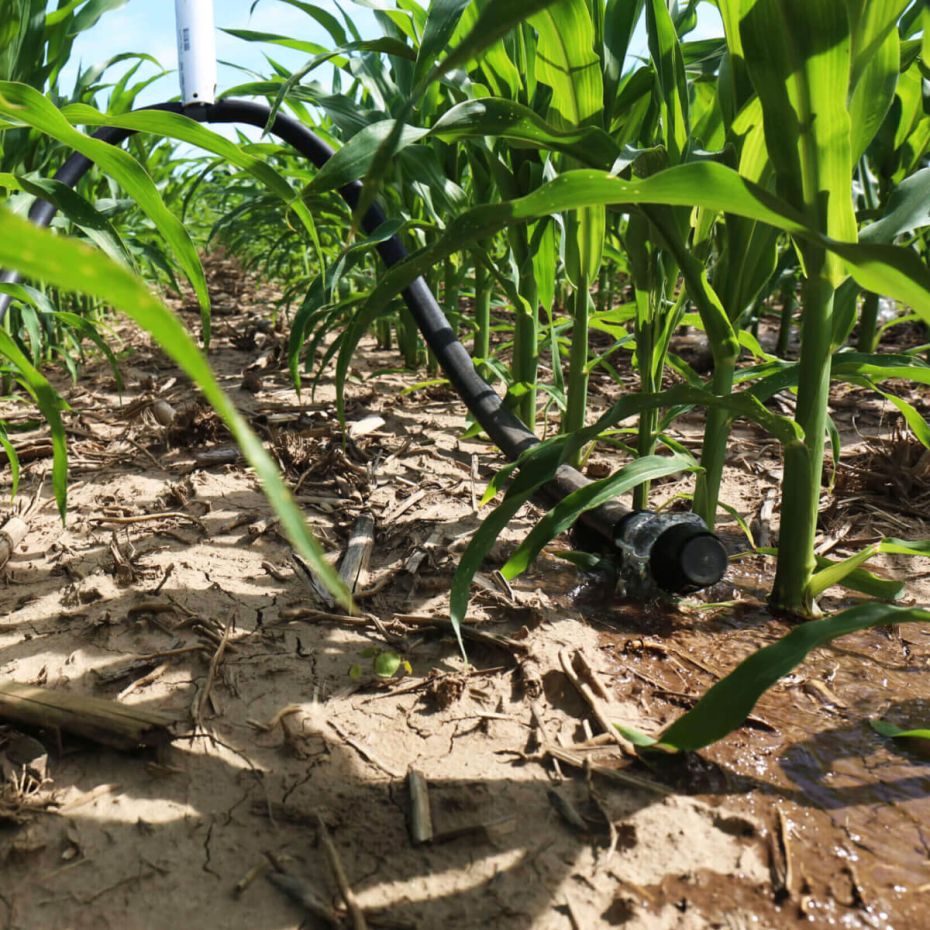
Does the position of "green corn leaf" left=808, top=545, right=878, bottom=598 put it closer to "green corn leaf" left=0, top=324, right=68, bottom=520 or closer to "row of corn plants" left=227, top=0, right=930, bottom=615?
"row of corn plants" left=227, top=0, right=930, bottom=615

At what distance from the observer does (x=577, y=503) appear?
3.04ft

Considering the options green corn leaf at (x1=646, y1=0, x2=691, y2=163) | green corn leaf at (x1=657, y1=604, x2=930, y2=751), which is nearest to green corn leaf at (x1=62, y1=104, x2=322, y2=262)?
green corn leaf at (x1=646, y1=0, x2=691, y2=163)

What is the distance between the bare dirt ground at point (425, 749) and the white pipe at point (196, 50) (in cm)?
70

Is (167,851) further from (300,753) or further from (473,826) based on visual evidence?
(473,826)

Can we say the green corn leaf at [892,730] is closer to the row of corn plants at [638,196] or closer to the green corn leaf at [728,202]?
the row of corn plants at [638,196]

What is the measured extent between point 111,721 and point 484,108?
788 mm

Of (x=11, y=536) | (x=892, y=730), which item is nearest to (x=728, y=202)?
(x=892, y=730)

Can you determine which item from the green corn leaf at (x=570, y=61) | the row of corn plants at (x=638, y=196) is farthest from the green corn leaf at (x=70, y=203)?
the green corn leaf at (x=570, y=61)

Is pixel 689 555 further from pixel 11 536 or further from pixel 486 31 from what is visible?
pixel 11 536

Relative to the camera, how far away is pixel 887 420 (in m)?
2.00

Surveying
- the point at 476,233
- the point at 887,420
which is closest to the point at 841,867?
the point at 476,233

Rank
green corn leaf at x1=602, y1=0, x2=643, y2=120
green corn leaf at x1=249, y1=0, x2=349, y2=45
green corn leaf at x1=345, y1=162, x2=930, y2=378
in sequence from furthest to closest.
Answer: green corn leaf at x1=249, y1=0, x2=349, y2=45
green corn leaf at x1=602, y1=0, x2=643, y2=120
green corn leaf at x1=345, y1=162, x2=930, y2=378

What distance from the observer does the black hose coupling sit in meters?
0.98

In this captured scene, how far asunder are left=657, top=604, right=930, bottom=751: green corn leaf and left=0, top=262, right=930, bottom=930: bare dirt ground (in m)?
0.08
